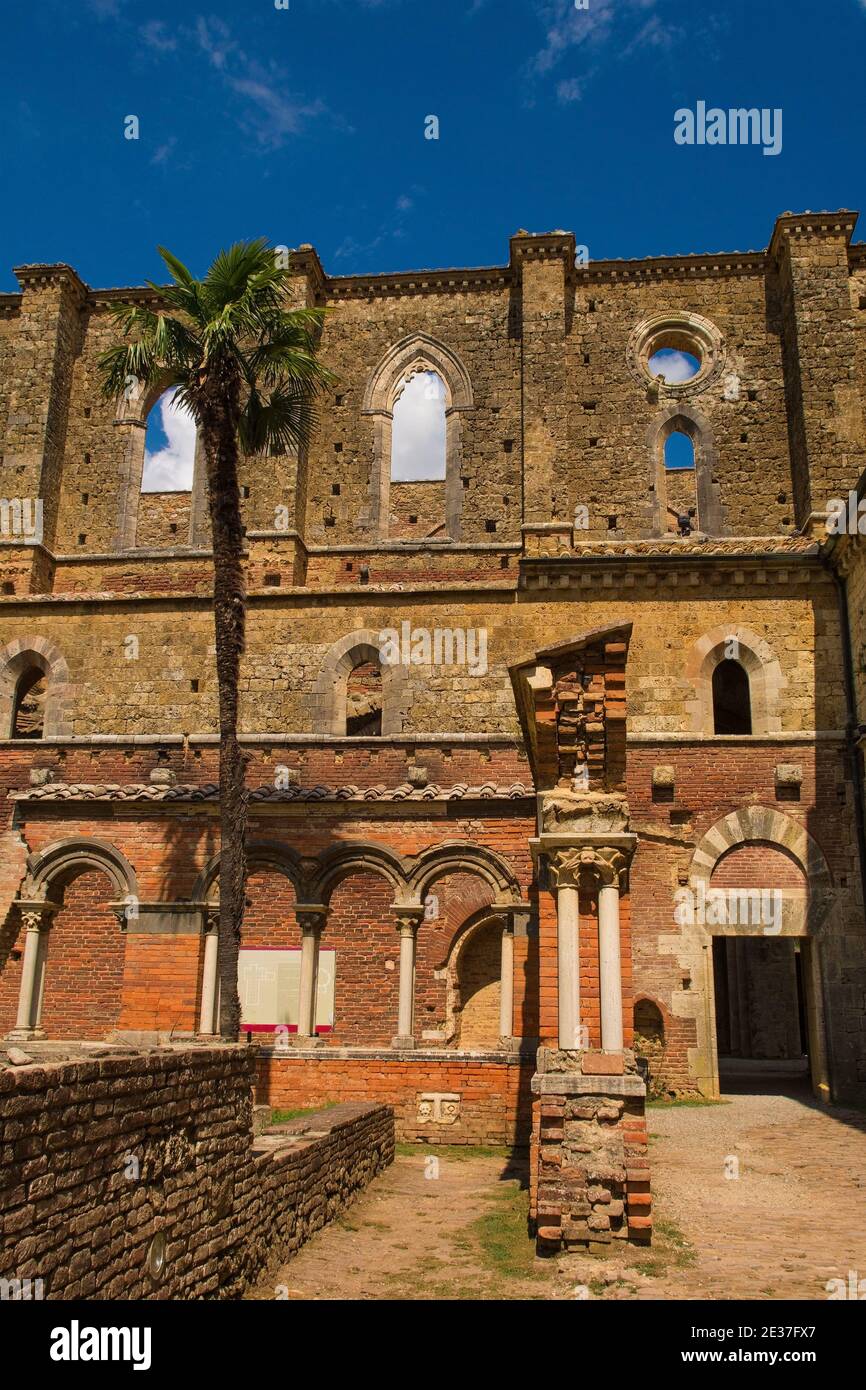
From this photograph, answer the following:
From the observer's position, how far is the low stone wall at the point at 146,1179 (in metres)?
5.00

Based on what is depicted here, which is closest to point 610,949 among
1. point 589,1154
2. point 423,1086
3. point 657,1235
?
point 589,1154

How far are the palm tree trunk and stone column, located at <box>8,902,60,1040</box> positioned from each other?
339cm

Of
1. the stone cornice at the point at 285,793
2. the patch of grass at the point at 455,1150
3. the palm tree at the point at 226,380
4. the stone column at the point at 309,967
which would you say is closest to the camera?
the patch of grass at the point at 455,1150

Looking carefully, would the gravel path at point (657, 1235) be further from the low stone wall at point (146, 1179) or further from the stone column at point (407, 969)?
the stone column at point (407, 969)

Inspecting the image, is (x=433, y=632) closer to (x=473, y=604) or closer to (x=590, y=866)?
(x=473, y=604)

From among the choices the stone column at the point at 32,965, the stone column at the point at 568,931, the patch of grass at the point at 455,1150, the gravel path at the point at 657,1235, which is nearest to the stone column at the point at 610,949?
the stone column at the point at 568,931

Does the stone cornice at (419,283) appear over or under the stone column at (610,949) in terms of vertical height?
over

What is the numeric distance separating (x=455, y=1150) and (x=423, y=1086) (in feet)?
2.99

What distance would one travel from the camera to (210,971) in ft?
51.7

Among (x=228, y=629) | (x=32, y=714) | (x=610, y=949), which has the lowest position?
(x=610, y=949)

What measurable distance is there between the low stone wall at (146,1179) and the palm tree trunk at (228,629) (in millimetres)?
4971

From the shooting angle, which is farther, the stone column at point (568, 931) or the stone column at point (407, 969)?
the stone column at point (407, 969)

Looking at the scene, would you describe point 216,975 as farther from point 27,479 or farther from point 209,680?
point 27,479

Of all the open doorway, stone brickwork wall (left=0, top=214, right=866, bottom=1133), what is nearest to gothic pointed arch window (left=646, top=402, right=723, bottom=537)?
stone brickwork wall (left=0, top=214, right=866, bottom=1133)
